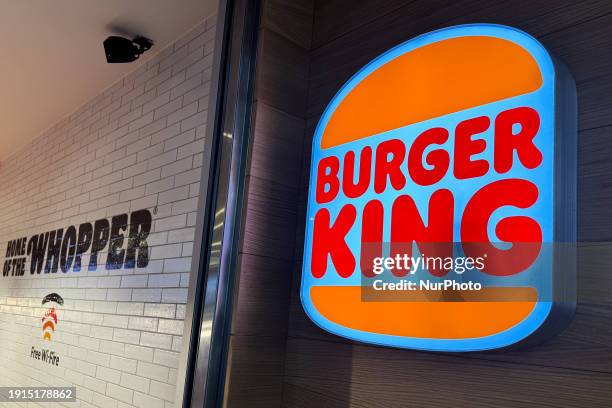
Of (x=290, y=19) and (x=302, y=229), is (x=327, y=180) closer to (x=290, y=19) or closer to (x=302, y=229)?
(x=302, y=229)

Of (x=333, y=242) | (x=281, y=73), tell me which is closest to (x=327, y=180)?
(x=333, y=242)

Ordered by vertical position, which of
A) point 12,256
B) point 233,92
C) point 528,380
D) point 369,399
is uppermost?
point 233,92

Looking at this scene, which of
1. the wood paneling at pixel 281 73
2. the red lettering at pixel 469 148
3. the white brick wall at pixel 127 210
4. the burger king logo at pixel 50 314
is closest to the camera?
the red lettering at pixel 469 148

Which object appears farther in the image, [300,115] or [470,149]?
[300,115]

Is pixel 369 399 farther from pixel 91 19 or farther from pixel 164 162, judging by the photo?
pixel 91 19

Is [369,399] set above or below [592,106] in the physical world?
below

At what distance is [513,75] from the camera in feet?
4.59

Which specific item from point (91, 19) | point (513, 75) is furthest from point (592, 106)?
point (91, 19)

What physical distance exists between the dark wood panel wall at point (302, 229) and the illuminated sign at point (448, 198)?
60mm

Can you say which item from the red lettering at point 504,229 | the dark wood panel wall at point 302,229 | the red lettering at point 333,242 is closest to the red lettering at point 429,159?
the red lettering at point 504,229

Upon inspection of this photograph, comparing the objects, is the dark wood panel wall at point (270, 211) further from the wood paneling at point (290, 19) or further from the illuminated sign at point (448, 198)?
the illuminated sign at point (448, 198)

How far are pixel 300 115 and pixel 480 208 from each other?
→ 94 centimetres

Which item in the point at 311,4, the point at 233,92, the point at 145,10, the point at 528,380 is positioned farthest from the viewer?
the point at 145,10

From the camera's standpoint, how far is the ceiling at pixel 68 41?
3.03 meters
